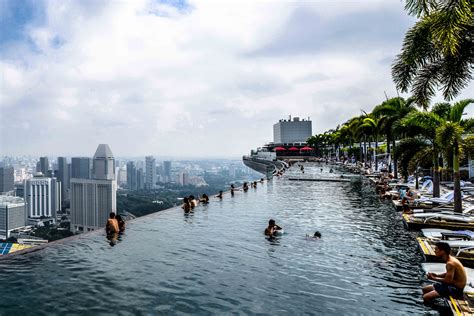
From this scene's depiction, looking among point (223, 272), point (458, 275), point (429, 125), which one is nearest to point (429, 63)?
point (429, 125)

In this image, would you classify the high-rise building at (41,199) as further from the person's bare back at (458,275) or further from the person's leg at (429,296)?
the person's bare back at (458,275)

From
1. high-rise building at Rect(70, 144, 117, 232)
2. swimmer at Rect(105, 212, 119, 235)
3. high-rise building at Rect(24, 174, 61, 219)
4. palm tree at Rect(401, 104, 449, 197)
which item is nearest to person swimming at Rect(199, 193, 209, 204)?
swimmer at Rect(105, 212, 119, 235)

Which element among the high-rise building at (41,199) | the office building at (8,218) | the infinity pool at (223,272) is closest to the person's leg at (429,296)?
the infinity pool at (223,272)

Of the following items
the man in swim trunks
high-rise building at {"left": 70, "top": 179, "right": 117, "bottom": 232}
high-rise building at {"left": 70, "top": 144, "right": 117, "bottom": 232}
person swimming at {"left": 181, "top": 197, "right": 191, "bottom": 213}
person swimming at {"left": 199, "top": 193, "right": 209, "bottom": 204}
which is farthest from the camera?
high-rise building at {"left": 70, "top": 144, "right": 117, "bottom": 232}

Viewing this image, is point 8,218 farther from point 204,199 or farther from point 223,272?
point 223,272

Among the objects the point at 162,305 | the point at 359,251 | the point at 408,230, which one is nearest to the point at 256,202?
the point at 408,230

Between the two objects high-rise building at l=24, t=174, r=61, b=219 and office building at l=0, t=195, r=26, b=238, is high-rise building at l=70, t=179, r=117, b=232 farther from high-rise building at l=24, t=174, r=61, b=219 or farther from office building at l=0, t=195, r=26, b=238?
high-rise building at l=24, t=174, r=61, b=219
